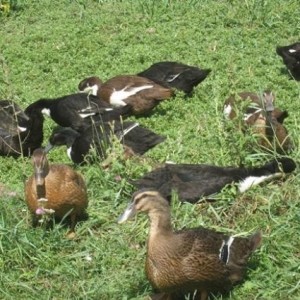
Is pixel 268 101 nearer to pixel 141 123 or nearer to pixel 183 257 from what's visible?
pixel 141 123

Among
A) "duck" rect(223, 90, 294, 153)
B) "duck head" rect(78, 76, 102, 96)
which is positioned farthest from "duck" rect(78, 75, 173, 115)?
"duck" rect(223, 90, 294, 153)

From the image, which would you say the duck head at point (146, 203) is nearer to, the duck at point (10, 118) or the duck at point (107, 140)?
the duck at point (107, 140)

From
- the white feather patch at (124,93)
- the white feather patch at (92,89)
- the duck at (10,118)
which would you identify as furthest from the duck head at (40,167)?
the white feather patch at (124,93)

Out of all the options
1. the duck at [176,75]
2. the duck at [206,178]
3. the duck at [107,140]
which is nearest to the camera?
the duck at [206,178]

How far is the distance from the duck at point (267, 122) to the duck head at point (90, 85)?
202 cm

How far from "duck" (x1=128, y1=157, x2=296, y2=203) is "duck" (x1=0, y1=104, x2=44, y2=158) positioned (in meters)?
2.17

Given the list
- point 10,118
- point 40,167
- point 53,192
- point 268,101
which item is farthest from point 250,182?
point 10,118

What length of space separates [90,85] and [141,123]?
95cm

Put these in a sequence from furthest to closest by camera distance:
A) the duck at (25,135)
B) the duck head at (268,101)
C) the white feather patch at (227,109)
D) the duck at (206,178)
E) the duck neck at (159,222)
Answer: the duck at (25,135)
the white feather patch at (227,109)
the duck head at (268,101)
the duck at (206,178)
the duck neck at (159,222)

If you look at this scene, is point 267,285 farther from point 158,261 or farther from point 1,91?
point 1,91

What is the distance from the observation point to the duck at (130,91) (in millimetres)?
9688

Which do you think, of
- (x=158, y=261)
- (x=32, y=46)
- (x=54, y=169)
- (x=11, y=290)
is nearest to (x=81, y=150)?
(x=54, y=169)

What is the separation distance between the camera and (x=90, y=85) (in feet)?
32.5

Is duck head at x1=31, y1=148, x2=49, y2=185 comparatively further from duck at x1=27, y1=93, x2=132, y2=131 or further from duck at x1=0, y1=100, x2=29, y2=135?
duck at x1=27, y1=93, x2=132, y2=131
